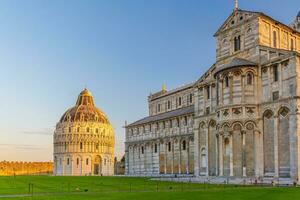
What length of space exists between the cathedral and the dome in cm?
10395

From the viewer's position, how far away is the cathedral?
47719mm

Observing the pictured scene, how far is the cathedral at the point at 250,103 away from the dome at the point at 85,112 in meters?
104

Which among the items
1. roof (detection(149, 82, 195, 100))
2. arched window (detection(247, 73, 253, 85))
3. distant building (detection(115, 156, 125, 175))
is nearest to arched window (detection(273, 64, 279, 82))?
arched window (detection(247, 73, 253, 85))

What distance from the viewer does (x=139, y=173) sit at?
A: 89.1 m

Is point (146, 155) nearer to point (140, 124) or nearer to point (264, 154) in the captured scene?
point (140, 124)

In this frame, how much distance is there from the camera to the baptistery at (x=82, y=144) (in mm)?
156375

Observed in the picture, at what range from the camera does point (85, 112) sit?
538 feet

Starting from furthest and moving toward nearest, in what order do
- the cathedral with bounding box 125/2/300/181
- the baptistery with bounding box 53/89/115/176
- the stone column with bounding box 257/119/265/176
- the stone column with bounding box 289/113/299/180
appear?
the baptistery with bounding box 53/89/115/176, the stone column with bounding box 257/119/265/176, the cathedral with bounding box 125/2/300/181, the stone column with bounding box 289/113/299/180

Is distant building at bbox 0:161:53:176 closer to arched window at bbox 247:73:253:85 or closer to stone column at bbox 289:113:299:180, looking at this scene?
arched window at bbox 247:73:253:85

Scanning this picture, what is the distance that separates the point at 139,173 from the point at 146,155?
4.41 m

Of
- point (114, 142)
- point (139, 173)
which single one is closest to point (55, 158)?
point (114, 142)

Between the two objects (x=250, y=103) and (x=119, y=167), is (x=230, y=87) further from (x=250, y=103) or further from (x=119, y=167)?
(x=119, y=167)

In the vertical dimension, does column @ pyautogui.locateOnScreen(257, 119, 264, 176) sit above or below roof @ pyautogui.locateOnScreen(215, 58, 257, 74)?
below

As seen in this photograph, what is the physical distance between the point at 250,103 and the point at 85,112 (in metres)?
119
